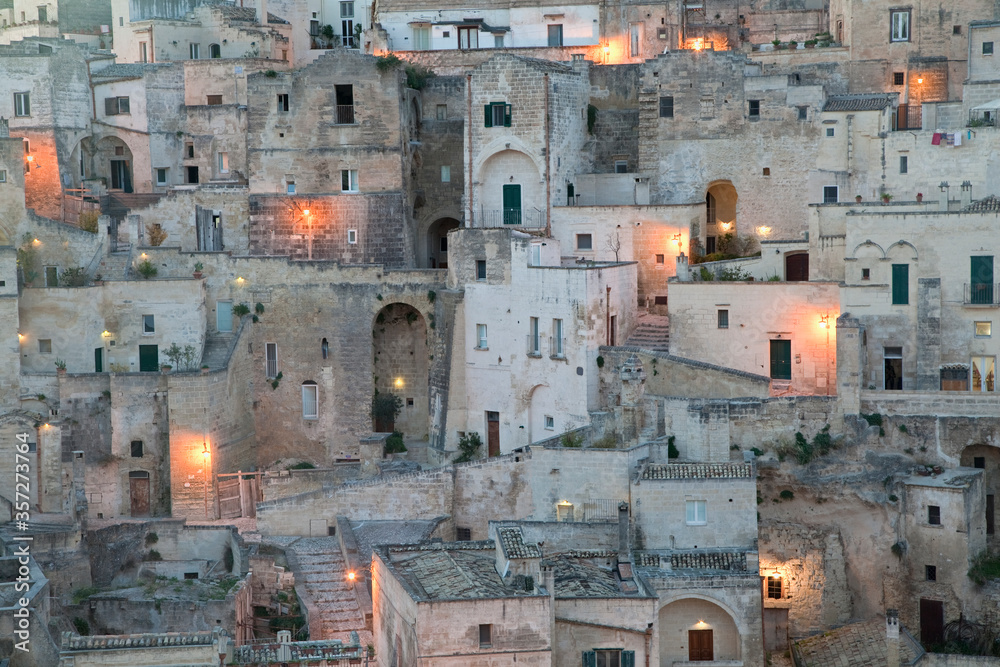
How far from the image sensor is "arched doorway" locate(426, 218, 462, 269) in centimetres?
5922

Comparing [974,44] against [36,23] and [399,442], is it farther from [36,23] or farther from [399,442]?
[36,23]

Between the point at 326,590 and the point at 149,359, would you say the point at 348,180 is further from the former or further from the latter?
the point at 326,590

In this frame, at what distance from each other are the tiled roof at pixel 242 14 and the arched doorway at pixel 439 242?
12552 mm

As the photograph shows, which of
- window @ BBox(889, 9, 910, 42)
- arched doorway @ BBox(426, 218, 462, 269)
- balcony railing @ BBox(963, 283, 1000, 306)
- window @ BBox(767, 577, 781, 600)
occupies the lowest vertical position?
window @ BBox(767, 577, 781, 600)

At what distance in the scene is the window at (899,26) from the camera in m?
56.5

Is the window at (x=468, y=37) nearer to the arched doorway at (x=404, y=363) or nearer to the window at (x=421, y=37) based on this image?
the window at (x=421, y=37)

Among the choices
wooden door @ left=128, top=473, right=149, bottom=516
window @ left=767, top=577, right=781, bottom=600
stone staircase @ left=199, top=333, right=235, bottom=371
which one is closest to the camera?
window @ left=767, top=577, right=781, bottom=600

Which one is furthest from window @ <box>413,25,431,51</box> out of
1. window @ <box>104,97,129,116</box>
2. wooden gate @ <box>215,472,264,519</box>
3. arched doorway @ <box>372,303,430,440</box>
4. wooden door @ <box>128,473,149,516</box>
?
wooden door @ <box>128,473,149,516</box>

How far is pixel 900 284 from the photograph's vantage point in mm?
47719

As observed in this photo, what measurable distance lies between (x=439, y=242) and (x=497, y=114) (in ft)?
22.5

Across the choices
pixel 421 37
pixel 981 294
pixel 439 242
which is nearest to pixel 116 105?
pixel 421 37

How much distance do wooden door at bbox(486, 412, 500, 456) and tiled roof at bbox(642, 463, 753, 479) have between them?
999cm

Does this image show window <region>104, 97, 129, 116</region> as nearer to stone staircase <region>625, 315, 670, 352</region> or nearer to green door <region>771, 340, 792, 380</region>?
stone staircase <region>625, 315, 670, 352</region>

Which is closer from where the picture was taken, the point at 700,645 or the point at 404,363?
the point at 700,645
